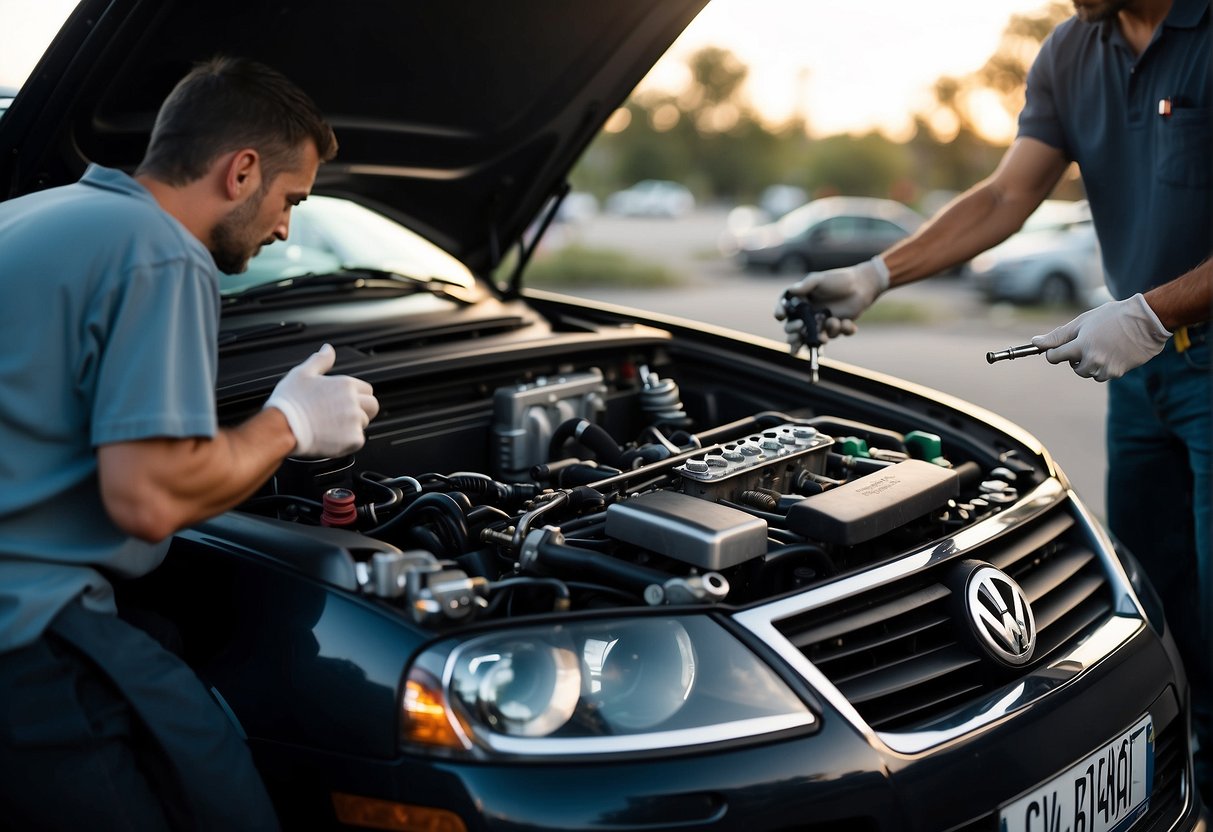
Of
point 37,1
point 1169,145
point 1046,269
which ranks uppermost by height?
point 37,1

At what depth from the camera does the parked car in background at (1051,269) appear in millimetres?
13852

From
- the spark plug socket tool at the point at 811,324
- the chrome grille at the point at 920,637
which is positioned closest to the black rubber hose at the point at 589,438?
the spark plug socket tool at the point at 811,324

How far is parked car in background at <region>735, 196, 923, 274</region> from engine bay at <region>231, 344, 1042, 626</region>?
16.0 m

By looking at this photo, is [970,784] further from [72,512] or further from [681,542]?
[72,512]

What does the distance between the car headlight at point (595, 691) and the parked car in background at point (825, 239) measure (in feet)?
56.3

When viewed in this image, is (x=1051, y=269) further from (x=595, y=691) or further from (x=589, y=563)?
(x=595, y=691)

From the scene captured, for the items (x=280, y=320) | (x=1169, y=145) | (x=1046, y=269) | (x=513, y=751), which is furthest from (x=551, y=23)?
(x=1046, y=269)

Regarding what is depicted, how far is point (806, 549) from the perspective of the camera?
203 centimetres

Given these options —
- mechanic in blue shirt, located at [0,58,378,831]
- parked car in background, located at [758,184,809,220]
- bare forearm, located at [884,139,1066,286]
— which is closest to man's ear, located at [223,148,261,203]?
mechanic in blue shirt, located at [0,58,378,831]

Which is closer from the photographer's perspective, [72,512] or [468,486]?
[72,512]

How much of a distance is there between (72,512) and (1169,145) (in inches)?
100

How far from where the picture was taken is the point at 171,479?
1.54 meters

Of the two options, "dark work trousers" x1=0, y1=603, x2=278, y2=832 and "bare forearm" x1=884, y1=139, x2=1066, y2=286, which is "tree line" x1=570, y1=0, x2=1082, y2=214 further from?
"dark work trousers" x1=0, y1=603, x2=278, y2=832

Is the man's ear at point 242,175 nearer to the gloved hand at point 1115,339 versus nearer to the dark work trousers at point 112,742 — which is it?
the dark work trousers at point 112,742
